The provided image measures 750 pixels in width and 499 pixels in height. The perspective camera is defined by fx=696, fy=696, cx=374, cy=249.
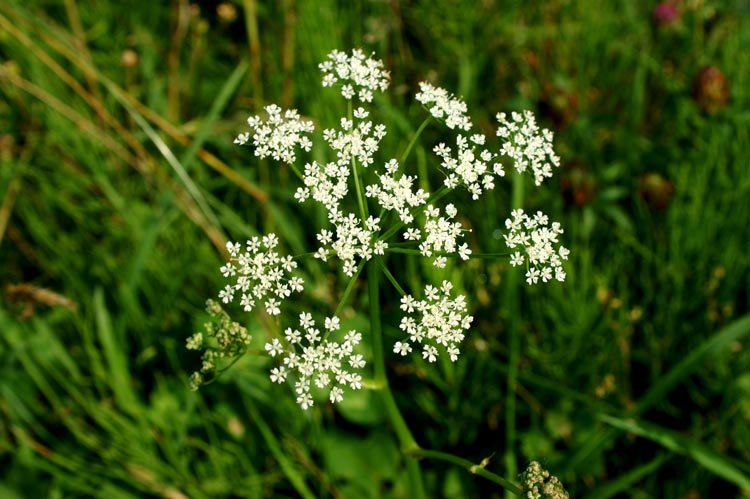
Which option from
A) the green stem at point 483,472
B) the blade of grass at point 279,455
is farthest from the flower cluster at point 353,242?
the blade of grass at point 279,455

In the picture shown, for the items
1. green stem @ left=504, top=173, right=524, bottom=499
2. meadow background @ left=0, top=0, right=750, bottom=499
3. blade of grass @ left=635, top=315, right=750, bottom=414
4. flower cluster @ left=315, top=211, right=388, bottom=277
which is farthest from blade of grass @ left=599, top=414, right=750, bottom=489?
flower cluster @ left=315, top=211, right=388, bottom=277

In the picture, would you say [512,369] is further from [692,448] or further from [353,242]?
[353,242]

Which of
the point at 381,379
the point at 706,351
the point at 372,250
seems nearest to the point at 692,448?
the point at 706,351

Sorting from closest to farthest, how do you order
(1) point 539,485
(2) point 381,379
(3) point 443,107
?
(1) point 539,485, (2) point 381,379, (3) point 443,107

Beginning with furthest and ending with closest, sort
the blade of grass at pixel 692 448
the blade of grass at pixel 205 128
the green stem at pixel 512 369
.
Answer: the blade of grass at pixel 205 128, the green stem at pixel 512 369, the blade of grass at pixel 692 448

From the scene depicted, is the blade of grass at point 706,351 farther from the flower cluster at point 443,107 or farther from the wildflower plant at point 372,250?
the flower cluster at point 443,107

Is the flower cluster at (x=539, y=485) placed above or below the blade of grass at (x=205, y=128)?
below

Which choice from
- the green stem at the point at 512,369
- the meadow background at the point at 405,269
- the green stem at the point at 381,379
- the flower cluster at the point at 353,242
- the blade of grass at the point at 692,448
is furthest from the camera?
the meadow background at the point at 405,269
